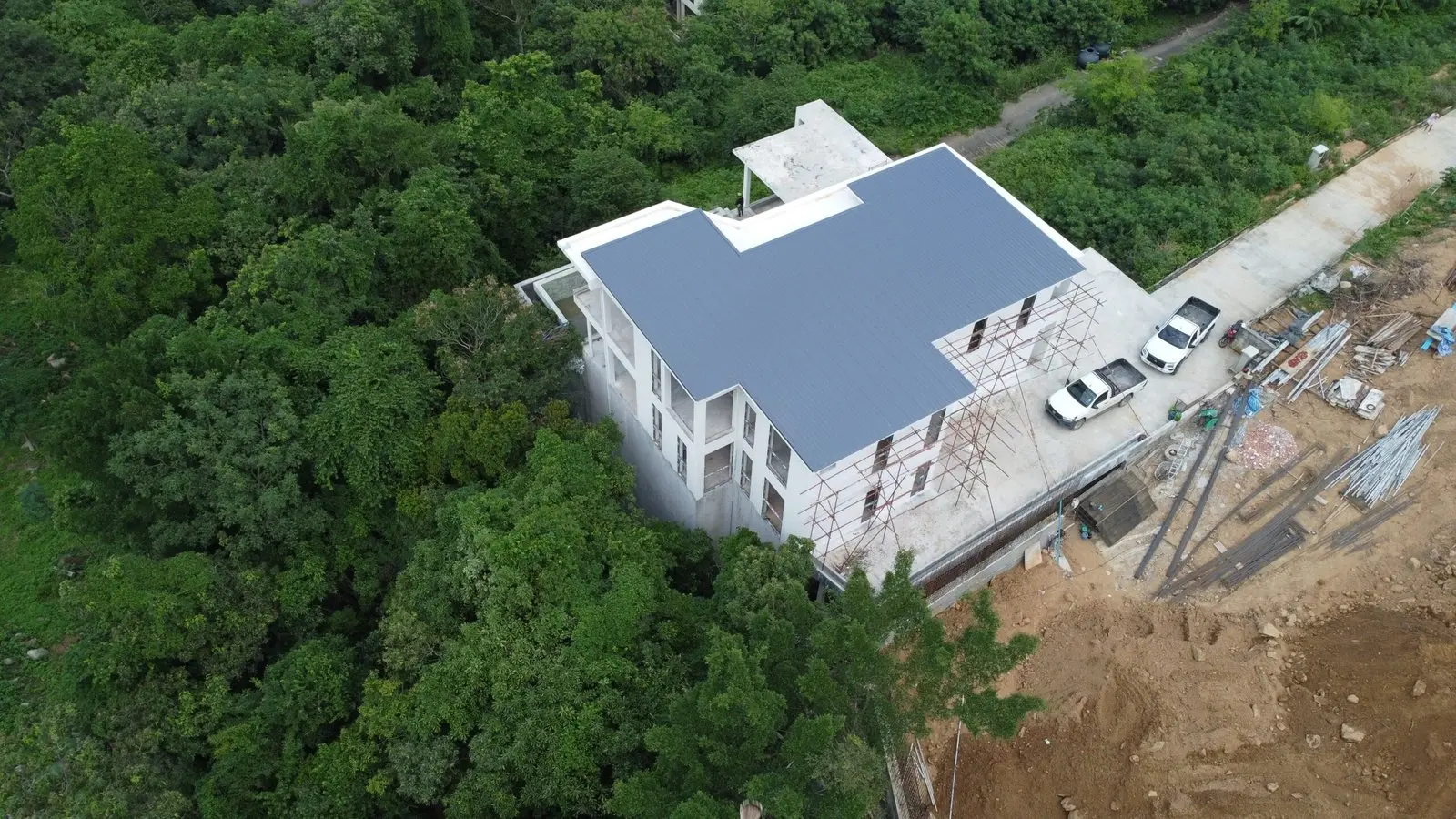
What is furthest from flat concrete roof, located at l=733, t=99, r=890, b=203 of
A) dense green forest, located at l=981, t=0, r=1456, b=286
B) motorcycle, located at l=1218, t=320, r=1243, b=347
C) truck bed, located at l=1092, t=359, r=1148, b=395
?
motorcycle, located at l=1218, t=320, r=1243, b=347

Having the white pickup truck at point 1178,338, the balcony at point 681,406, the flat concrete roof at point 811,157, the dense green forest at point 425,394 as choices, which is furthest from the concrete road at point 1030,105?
the balcony at point 681,406

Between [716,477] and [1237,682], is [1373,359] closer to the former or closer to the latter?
[1237,682]

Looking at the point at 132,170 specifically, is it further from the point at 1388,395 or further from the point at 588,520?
the point at 1388,395

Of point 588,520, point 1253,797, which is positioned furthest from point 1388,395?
point 588,520

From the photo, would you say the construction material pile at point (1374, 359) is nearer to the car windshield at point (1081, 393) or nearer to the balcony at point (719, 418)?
the car windshield at point (1081, 393)

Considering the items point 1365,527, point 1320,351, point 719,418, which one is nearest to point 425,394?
point 719,418

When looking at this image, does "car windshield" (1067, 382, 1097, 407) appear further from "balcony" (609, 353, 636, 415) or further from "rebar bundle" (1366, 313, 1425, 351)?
"balcony" (609, 353, 636, 415)
